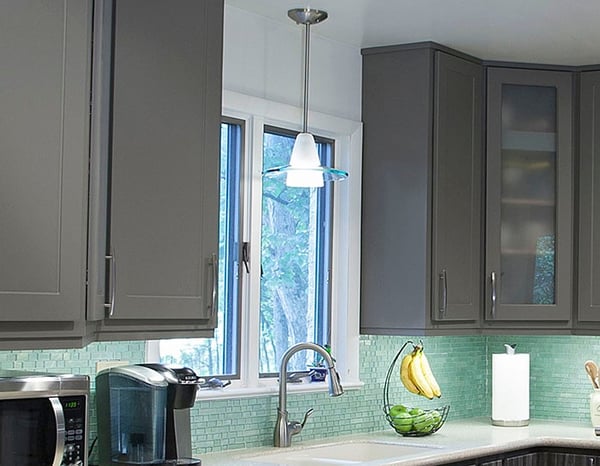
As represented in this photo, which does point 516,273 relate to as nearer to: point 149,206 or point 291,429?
point 291,429

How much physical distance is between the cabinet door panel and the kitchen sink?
76 centimetres

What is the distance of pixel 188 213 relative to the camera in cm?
325

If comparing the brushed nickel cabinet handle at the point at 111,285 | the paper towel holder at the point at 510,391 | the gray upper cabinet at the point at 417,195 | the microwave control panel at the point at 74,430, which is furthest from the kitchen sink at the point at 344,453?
the microwave control panel at the point at 74,430

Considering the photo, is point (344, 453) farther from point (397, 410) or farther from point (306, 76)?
point (306, 76)

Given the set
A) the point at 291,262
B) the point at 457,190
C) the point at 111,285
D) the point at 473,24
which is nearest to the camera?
the point at 111,285

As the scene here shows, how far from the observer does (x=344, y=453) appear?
416cm

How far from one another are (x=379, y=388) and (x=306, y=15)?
5.15 feet

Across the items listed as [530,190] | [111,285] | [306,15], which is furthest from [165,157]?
[530,190]

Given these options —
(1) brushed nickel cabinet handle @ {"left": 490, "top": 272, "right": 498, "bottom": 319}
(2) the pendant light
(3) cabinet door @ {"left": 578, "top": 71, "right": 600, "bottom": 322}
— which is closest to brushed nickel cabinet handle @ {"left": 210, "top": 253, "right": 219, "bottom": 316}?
(2) the pendant light

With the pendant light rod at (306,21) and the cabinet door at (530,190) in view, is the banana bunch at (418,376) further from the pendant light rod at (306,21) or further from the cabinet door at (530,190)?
the pendant light rod at (306,21)

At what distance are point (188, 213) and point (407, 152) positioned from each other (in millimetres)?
1435

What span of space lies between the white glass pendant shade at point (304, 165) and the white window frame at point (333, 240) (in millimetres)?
293

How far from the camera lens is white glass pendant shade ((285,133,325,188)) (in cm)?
375

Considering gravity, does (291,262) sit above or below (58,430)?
above
